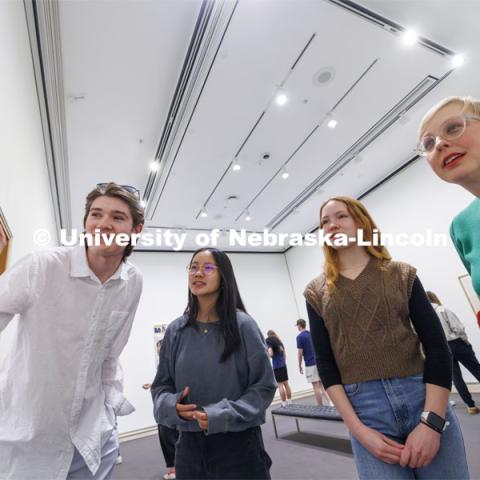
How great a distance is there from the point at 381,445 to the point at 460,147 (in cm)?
105

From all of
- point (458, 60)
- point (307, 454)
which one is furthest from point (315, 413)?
point (458, 60)

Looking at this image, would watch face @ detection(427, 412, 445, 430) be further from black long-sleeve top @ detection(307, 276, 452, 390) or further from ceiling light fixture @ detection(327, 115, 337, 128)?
ceiling light fixture @ detection(327, 115, 337, 128)

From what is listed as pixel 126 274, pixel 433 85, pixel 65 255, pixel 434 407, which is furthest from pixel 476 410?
pixel 65 255

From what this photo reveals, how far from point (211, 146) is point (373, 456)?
469cm

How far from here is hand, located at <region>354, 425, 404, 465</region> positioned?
3.14 ft

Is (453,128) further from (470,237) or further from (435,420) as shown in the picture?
(435,420)

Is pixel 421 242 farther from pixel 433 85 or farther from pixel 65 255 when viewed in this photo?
pixel 65 255

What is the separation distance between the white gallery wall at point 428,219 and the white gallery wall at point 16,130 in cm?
675

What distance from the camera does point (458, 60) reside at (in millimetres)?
4047

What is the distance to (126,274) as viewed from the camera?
52.7 inches

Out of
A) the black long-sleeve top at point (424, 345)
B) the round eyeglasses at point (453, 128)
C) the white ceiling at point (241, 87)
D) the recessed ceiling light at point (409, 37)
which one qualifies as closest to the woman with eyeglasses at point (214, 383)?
the black long-sleeve top at point (424, 345)

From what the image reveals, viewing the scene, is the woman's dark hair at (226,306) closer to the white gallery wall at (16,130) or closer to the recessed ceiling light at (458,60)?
the white gallery wall at (16,130)

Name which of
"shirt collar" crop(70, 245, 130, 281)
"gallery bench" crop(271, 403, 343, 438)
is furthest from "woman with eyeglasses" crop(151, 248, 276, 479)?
"gallery bench" crop(271, 403, 343, 438)

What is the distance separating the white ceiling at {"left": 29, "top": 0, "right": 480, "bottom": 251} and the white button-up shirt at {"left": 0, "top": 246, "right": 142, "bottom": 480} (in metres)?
3.04
